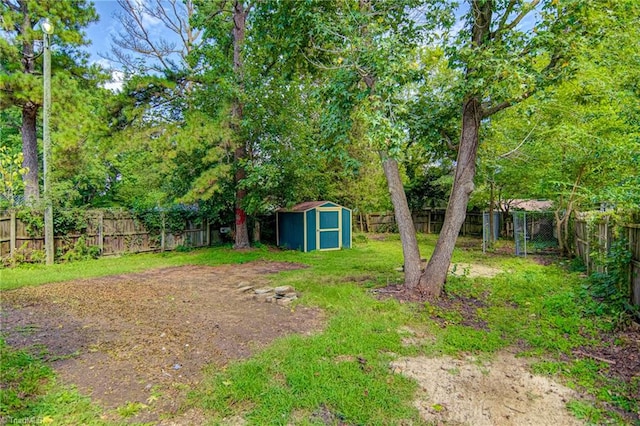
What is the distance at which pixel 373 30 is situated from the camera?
462cm

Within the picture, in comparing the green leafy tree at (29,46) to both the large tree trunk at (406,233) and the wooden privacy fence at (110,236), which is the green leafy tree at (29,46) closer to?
the wooden privacy fence at (110,236)

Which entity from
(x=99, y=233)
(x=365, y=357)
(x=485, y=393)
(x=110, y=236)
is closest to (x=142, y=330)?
(x=365, y=357)

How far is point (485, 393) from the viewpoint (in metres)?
2.72

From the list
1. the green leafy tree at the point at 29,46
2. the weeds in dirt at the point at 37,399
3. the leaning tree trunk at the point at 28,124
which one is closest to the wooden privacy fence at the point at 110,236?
the green leafy tree at the point at 29,46

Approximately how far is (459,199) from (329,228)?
661cm

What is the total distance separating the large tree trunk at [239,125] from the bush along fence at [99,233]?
5.05 feet

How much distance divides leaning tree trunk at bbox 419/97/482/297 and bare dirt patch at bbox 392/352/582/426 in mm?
2056

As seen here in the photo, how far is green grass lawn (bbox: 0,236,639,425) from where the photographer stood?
2436mm

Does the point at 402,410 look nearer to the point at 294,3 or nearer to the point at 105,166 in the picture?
the point at 294,3

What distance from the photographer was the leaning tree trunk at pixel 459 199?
533 cm

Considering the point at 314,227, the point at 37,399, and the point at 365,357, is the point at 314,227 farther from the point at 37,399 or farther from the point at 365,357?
the point at 37,399

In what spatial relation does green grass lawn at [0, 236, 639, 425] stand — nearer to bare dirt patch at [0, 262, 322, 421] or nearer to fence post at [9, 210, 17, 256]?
bare dirt patch at [0, 262, 322, 421]

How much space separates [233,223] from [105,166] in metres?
7.96

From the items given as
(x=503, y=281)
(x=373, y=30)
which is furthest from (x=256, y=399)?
(x=503, y=281)
